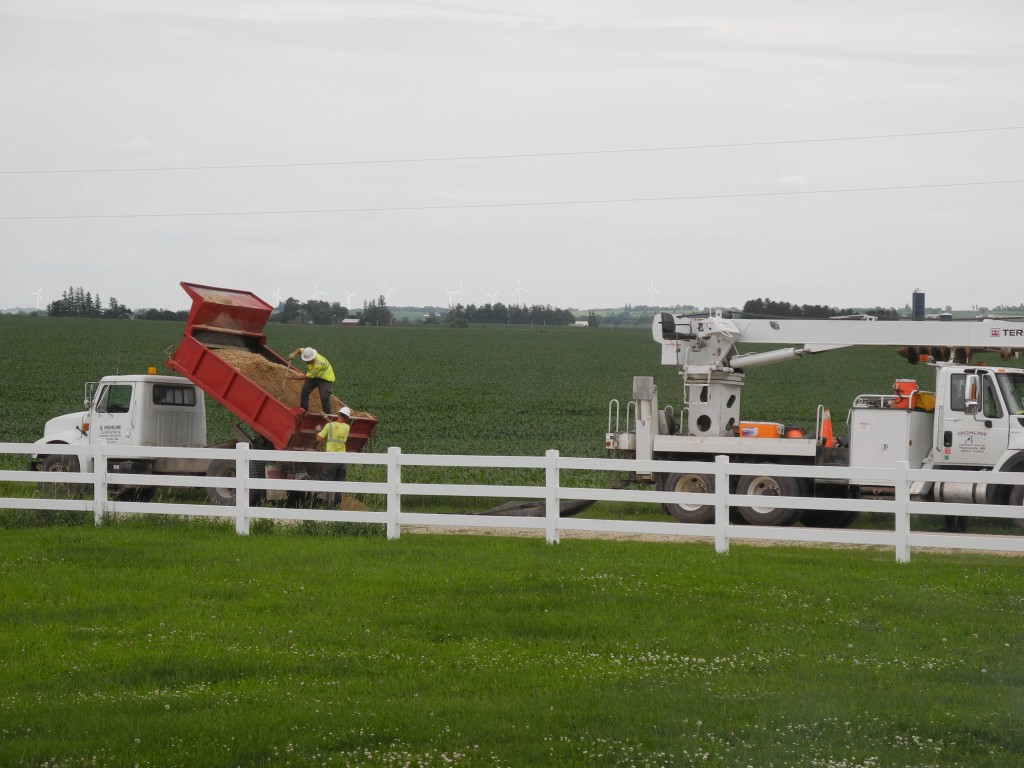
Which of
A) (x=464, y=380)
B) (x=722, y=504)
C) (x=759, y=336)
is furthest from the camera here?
(x=464, y=380)

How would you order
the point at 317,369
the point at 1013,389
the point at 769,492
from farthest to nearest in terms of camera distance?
the point at 317,369
the point at 769,492
the point at 1013,389

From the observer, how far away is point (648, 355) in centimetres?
8894

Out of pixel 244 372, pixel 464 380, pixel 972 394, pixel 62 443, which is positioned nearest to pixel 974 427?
pixel 972 394

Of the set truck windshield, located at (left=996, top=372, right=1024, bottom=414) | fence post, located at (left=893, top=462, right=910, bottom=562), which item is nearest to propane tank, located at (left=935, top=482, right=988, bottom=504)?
truck windshield, located at (left=996, top=372, right=1024, bottom=414)

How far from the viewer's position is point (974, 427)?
61.7 feet

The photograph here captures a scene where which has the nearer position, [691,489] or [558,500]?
[558,500]

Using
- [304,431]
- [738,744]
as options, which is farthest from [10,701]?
[304,431]

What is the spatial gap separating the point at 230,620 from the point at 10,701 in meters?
2.69

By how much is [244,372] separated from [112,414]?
282 cm

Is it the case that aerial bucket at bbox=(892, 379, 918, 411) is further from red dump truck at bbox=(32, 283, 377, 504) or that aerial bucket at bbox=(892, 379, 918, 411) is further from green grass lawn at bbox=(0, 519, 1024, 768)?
red dump truck at bbox=(32, 283, 377, 504)

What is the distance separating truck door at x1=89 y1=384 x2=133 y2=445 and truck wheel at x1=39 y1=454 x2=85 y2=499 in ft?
2.18

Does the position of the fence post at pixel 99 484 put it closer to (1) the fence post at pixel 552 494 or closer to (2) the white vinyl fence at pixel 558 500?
(2) the white vinyl fence at pixel 558 500

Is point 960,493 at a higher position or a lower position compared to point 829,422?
lower

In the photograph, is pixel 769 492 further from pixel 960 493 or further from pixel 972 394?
pixel 972 394
